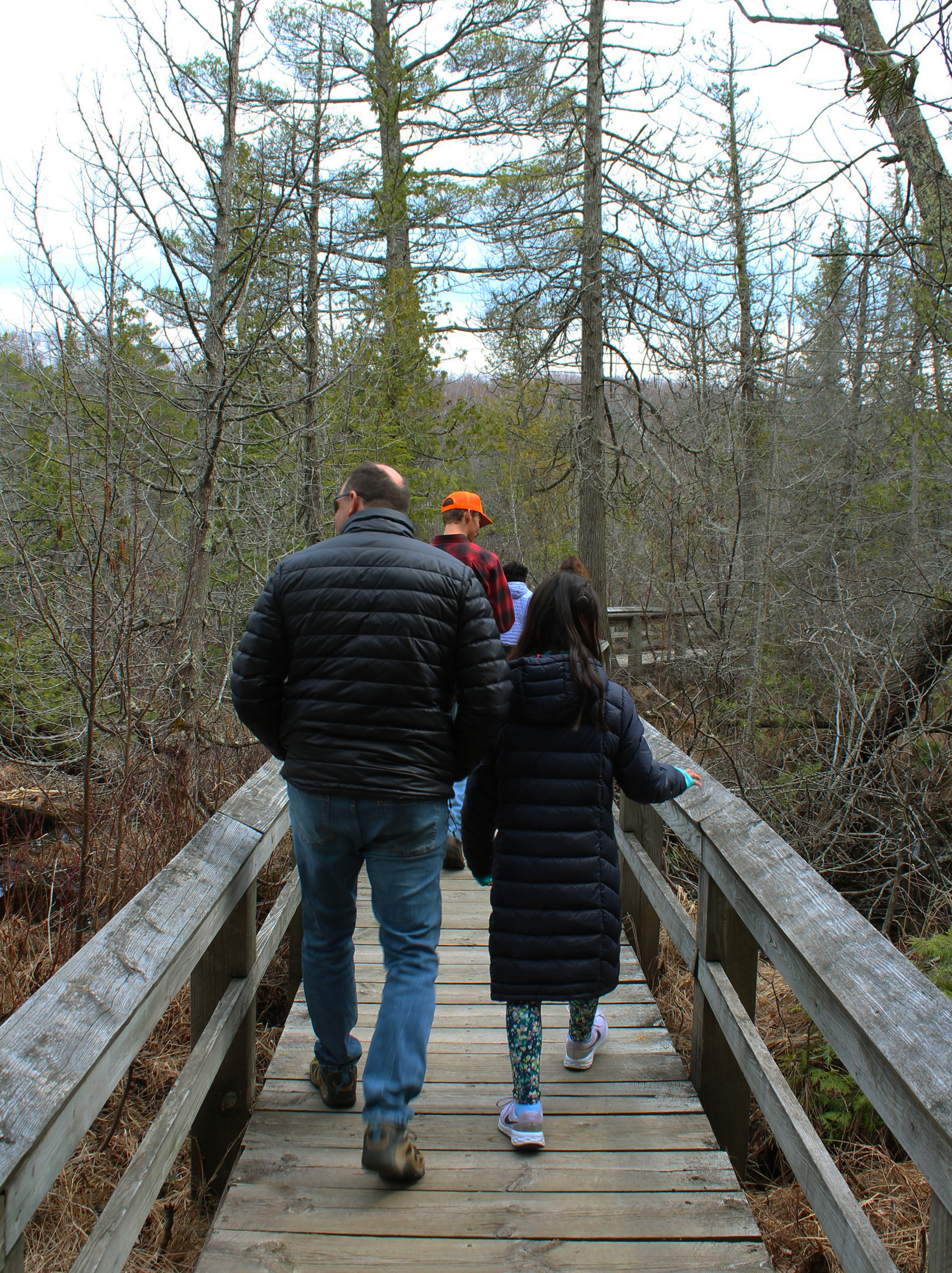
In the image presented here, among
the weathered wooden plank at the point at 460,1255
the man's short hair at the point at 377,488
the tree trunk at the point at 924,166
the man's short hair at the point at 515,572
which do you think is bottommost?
the weathered wooden plank at the point at 460,1255

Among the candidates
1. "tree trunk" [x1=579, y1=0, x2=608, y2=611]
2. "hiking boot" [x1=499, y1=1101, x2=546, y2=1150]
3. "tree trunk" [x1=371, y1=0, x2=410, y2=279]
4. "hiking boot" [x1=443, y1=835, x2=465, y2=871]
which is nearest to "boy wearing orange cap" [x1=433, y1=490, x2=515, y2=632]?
"hiking boot" [x1=443, y1=835, x2=465, y2=871]

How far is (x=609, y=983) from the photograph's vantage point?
2.69 meters

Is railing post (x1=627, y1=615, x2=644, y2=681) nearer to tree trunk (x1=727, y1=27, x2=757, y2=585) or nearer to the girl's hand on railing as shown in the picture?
tree trunk (x1=727, y1=27, x2=757, y2=585)

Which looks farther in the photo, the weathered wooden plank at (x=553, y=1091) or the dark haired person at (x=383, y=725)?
the weathered wooden plank at (x=553, y=1091)

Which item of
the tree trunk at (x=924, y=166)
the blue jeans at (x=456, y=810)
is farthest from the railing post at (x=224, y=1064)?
Result: the tree trunk at (x=924, y=166)

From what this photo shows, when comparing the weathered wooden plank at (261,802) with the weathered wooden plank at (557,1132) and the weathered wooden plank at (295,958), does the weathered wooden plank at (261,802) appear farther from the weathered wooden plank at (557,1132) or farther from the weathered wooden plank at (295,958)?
the weathered wooden plank at (557,1132)

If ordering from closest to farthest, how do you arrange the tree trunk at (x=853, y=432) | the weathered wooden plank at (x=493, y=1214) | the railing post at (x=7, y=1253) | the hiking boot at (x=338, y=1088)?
the railing post at (x=7, y=1253)
the weathered wooden plank at (x=493, y=1214)
the hiking boot at (x=338, y=1088)
the tree trunk at (x=853, y=432)

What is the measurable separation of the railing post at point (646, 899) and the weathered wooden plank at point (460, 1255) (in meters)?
1.77

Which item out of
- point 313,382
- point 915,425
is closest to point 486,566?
point 313,382

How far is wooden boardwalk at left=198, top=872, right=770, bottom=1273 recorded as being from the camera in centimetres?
216

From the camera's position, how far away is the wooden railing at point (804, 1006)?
1494 millimetres

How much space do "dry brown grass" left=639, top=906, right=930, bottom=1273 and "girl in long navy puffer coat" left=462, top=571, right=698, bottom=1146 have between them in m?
0.78

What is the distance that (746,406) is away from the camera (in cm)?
1197

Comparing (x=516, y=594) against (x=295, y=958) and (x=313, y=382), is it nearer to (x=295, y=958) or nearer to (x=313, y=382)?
(x=295, y=958)
